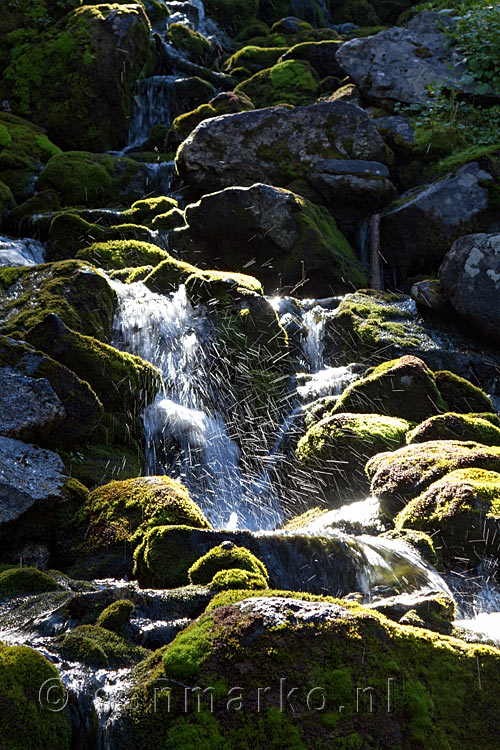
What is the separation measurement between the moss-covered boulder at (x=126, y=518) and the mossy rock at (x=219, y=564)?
61 centimetres

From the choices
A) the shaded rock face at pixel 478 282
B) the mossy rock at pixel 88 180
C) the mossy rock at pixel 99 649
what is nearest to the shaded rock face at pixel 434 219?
the shaded rock face at pixel 478 282

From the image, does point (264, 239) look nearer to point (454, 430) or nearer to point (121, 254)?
point (121, 254)

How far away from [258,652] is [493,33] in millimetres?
18195

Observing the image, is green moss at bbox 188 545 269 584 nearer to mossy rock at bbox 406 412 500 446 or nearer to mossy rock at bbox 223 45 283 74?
mossy rock at bbox 406 412 500 446

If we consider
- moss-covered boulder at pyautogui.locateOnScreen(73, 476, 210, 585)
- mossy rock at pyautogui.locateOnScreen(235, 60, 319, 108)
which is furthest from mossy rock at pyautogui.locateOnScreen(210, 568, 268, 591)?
mossy rock at pyautogui.locateOnScreen(235, 60, 319, 108)

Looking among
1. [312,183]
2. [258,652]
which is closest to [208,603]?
[258,652]

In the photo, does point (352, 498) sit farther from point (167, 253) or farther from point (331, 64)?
point (331, 64)

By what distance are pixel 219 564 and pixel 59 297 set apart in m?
5.22

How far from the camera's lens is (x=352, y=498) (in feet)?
23.6

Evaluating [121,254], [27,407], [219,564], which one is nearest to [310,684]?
[219,564]

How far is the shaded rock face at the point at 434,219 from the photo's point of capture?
13898 millimetres

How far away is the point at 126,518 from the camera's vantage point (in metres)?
5.24

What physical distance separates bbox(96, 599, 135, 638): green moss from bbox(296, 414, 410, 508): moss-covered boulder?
4.07 m

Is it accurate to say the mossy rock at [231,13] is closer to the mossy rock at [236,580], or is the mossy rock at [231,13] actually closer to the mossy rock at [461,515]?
the mossy rock at [461,515]
